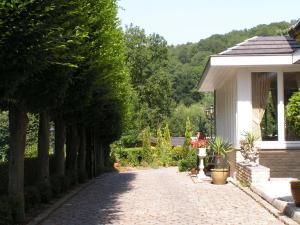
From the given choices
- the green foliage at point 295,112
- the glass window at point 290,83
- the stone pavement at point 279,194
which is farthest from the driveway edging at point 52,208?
the glass window at point 290,83

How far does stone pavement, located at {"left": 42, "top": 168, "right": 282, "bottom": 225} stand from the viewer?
11320mm

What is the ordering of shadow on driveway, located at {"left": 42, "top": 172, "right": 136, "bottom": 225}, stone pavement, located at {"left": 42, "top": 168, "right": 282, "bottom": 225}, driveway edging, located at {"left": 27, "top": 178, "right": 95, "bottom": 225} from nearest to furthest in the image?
1. stone pavement, located at {"left": 42, "top": 168, "right": 282, "bottom": 225}
2. driveway edging, located at {"left": 27, "top": 178, "right": 95, "bottom": 225}
3. shadow on driveway, located at {"left": 42, "top": 172, "right": 136, "bottom": 225}

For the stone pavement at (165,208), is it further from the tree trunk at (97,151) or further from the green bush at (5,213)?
the tree trunk at (97,151)

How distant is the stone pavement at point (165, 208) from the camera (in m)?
11.3

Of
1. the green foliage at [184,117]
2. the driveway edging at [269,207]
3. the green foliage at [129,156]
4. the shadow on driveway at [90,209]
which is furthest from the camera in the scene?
the green foliage at [184,117]

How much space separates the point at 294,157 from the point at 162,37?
184 feet

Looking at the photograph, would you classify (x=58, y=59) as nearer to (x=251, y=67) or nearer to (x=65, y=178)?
(x=65, y=178)

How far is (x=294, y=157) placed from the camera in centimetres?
1873

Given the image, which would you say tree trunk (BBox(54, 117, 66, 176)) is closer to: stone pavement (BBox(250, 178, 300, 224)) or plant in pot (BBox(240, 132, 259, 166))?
plant in pot (BBox(240, 132, 259, 166))

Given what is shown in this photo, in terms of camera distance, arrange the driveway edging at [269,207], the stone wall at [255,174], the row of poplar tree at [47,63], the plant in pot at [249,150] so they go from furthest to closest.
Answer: the plant in pot at [249,150]
the stone wall at [255,174]
the driveway edging at [269,207]
the row of poplar tree at [47,63]

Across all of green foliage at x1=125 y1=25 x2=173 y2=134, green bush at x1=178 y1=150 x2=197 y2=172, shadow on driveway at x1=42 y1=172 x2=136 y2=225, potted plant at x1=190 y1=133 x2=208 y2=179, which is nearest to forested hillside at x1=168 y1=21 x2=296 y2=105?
green foliage at x1=125 y1=25 x2=173 y2=134

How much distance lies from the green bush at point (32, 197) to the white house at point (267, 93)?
810 cm

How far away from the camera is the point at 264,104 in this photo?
1948cm

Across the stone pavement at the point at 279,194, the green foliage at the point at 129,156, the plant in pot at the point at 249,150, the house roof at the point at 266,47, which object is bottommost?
the green foliage at the point at 129,156
